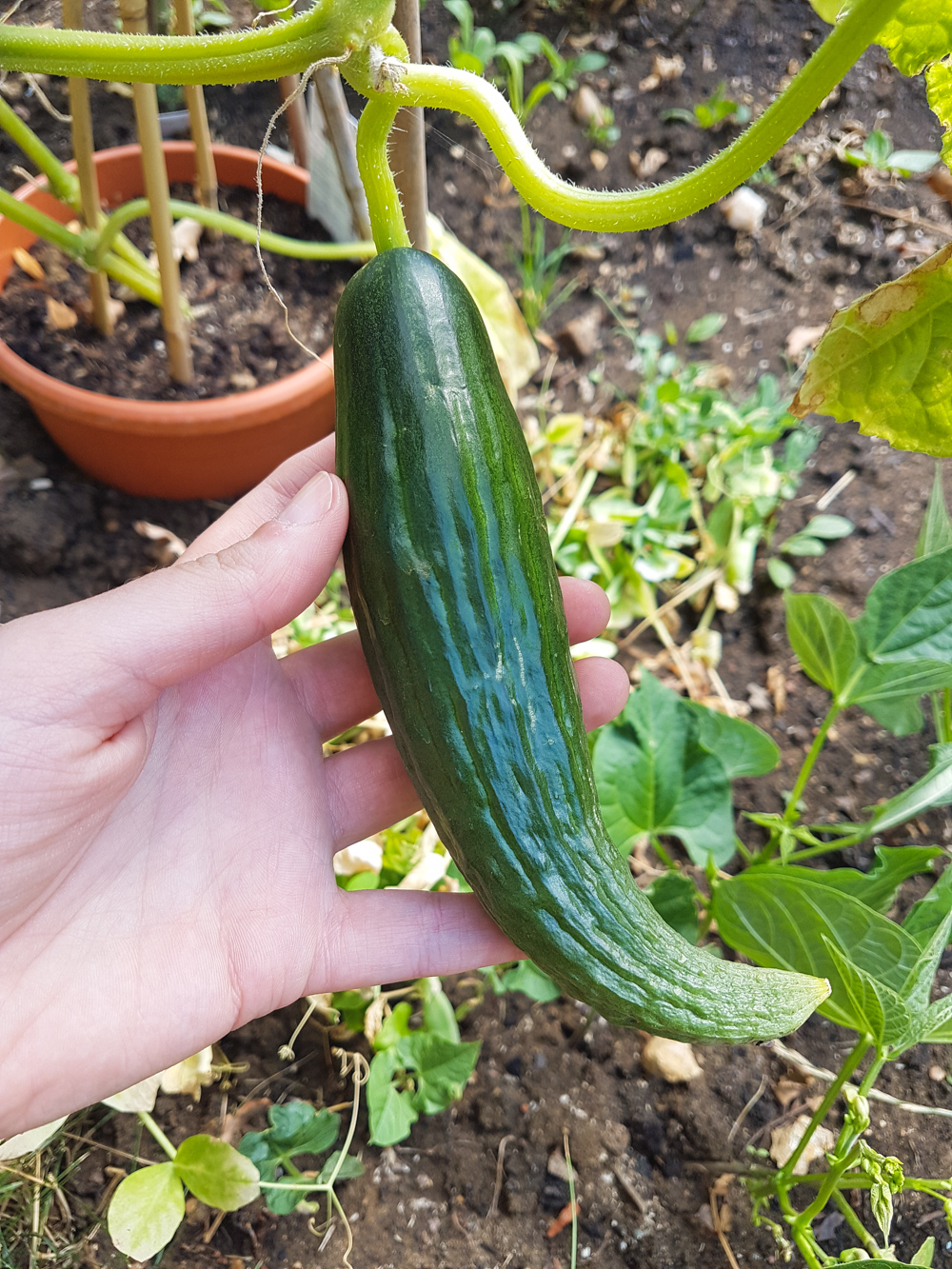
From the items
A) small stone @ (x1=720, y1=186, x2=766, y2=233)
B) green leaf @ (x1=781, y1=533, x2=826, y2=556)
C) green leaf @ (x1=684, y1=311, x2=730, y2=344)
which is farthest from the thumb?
small stone @ (x1=720, y1=186, x2=766, y2=233)

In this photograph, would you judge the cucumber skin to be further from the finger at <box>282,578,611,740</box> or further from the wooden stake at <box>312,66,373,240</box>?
the wooden stake at <box>312,66,373,240</box>

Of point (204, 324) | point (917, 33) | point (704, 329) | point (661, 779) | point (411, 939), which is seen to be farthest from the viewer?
point (704, 329)

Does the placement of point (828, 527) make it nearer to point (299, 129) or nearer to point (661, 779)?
point (661, 779)

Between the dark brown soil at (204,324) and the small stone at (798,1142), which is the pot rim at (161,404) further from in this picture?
the small stone at (798,1142)

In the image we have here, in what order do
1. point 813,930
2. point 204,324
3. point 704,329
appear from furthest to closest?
point 704,329, point 204,324, point 813,930

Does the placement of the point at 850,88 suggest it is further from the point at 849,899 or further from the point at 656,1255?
the point at 656,1255

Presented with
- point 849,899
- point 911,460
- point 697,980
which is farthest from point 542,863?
point 911,460

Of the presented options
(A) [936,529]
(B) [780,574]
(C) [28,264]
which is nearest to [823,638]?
(A) [936,529]

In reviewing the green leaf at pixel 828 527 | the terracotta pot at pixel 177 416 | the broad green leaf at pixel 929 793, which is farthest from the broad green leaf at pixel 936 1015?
the terracotta pot at pixel 177 416
